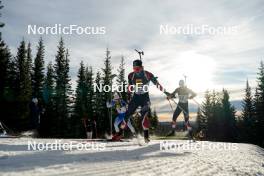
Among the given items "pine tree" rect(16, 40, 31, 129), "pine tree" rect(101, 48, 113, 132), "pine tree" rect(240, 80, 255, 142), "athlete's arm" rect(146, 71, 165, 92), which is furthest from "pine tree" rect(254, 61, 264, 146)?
"athlete's arm" rect(146, 71, 165, 92)

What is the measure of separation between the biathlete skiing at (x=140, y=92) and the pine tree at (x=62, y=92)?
130ft

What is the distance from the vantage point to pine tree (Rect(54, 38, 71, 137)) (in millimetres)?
48784

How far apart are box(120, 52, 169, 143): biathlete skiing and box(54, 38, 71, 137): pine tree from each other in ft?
130

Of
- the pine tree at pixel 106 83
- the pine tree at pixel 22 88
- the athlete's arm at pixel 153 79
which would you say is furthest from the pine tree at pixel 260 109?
the athlete's arm at pixel 153 79

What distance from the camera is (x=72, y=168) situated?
163 inches

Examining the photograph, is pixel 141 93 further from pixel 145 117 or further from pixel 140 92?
pixel 145 117

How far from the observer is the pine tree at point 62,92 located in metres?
48.8

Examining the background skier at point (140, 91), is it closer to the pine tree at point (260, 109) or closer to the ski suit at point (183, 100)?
the ski suit at point (183, 100)

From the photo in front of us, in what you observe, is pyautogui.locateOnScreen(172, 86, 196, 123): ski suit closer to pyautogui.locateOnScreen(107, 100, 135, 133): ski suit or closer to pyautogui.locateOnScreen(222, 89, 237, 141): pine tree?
pyautogui.locateOnScreen(107, 100, 135, 133): ski suit

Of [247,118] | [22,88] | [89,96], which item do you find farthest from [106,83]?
[247,118]

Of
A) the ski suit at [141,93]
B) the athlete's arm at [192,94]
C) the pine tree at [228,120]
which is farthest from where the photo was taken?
the pine tree at [228,120]

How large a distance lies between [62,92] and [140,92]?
43682 millimetres

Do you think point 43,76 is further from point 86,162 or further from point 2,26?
point 86,162

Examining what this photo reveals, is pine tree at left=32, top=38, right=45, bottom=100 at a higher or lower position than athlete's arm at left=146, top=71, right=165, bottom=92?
higher
